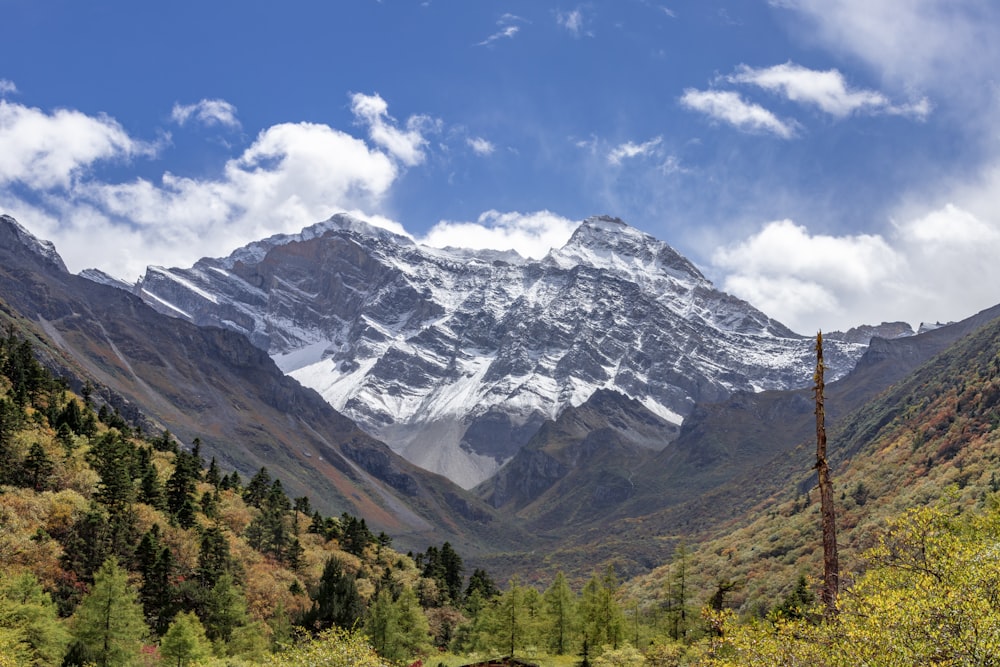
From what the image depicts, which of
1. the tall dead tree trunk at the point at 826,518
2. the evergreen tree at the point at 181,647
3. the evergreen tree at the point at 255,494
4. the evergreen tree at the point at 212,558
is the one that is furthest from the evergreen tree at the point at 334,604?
the tall dead tree trunk at the point at 826,518

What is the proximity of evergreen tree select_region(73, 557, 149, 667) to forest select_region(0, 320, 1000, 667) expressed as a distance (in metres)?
0.15

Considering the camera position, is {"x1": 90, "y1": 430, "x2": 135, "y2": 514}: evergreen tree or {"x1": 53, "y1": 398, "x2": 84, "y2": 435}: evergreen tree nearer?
{"x1": 90, "y1": 430, "x2": 135, "y2": 514}: evergreen tree

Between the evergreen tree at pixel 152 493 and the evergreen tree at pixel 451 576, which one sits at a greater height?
the evergreen tree at pixel 152 493

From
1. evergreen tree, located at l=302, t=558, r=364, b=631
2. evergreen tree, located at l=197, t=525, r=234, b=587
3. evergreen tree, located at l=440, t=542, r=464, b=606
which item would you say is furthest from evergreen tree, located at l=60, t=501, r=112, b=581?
evergreen tree, located at l=440, t=542, r=464, b=606

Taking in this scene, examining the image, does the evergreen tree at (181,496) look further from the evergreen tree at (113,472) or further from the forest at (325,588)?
the evergreen tree at (113,472)

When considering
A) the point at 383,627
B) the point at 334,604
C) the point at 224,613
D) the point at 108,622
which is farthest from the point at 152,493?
the point at 108,622

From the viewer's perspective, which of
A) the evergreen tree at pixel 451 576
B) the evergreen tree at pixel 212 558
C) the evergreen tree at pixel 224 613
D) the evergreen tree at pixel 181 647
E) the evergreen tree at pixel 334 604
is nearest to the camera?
the evergreen tree at pixel 181 647

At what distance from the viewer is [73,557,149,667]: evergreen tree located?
66438mm

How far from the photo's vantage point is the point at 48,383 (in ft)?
437

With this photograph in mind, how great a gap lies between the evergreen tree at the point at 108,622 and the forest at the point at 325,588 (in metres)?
0.15

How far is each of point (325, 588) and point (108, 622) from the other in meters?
28.7

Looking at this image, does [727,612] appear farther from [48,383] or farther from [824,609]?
[48,383]

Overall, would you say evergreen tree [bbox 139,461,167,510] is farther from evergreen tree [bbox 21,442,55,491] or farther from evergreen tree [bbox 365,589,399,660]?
evergreen tree [bbox 365,589,399,660]

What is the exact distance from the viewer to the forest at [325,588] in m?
29.7
